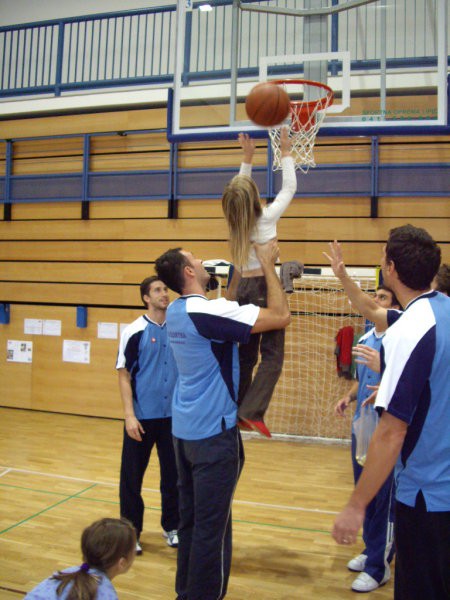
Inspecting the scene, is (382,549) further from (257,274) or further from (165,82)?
(165,82)

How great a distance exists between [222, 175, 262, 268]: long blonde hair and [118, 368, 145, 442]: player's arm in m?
1.58

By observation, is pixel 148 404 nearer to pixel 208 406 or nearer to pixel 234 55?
pixel 208 406

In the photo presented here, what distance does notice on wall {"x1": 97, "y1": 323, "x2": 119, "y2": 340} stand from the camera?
8.31 meters

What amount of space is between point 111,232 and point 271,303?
6.10 metres

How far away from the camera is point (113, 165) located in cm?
849

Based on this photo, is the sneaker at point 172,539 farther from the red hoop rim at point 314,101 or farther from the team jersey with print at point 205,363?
the red hoop rim at point 314,101

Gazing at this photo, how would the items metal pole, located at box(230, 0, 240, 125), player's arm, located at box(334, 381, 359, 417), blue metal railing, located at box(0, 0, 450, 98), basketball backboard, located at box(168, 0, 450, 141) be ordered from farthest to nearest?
blue metal railing, located at box(0, 0, 450, 98), metal pole, located at box(230, 0, 240, 125), basketball backboard, located at box(168, 0, 450, 141), player's arm, located at box(334, 381, 359, 417)

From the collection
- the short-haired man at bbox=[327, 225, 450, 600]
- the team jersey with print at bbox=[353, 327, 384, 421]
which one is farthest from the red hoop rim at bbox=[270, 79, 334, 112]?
the short-haired man at bbox=[327, 225, 450, 600]

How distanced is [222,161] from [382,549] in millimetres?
5720

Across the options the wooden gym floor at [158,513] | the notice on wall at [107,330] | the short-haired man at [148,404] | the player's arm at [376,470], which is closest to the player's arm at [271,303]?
the player's arm at [376,470]

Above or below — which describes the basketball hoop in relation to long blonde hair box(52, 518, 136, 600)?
above

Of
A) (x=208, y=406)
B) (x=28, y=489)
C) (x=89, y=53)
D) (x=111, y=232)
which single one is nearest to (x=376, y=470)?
(x=208, y=406)

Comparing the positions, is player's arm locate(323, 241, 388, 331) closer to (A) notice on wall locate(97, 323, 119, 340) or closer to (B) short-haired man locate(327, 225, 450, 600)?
(B) short-haired man locate(327, 225, 450, 600)

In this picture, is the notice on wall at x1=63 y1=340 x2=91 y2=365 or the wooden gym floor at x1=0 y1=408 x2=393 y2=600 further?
the notice on wall at x1=63 y1=340 x2=91 y2=365
